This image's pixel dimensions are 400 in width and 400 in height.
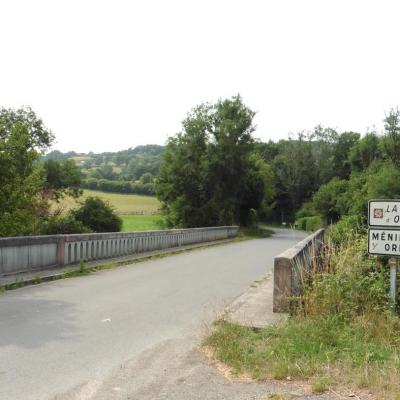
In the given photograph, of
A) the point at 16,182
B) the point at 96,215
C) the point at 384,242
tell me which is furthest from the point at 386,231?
the point at 96,215

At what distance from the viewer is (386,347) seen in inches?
237

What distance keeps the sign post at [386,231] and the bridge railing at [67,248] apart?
827 cm

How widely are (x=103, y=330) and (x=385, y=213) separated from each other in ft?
14.8

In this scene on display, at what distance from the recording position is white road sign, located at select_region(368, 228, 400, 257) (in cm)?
744

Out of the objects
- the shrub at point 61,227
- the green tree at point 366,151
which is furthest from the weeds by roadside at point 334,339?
the green tree at point 366,151

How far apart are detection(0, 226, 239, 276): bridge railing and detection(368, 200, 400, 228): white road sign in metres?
8.27

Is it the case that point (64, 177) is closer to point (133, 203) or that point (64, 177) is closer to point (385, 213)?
point (385, 213)

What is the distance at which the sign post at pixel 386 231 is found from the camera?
24.4ft

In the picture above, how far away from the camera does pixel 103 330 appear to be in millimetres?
→ 7680

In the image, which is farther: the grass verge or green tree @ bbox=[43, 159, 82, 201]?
green tree @ bbox=[43, 159, 82, 201]

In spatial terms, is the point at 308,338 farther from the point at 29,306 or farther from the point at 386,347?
the point at 29,306

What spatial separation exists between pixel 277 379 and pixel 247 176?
4495 centimetres

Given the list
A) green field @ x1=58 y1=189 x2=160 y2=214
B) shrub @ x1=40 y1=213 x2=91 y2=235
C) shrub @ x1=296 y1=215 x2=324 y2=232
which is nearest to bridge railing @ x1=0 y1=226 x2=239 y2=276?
shrub @ x1=40 y1=213 x2=91 y2=235

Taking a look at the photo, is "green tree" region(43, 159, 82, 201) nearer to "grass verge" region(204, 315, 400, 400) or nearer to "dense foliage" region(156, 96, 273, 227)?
"dense foliage" region(156, 96, 273, 227)
